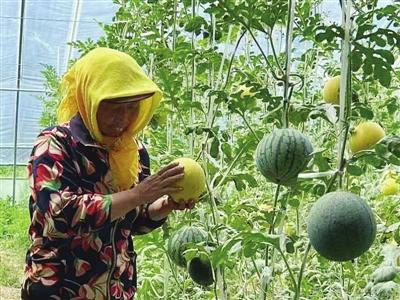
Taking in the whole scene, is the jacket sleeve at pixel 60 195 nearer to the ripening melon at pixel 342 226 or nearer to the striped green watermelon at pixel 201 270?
the striped green watermelon at pixel 201 270

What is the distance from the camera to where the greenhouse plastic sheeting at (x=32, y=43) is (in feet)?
31.9

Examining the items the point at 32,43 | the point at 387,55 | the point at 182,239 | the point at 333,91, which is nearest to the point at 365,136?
the point at 333,91

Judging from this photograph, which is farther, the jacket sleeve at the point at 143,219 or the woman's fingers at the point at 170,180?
the jacket sleeve at the point at 143,219

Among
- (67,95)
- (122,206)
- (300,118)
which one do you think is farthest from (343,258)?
(67,95)

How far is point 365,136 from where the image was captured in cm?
186

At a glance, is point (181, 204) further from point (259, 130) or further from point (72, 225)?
point (259, 130)

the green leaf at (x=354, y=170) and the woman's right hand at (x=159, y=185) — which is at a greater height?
the green leaf at (x=354, y=170)

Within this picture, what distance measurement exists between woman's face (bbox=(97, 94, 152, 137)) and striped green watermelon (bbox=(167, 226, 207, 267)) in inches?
17.1

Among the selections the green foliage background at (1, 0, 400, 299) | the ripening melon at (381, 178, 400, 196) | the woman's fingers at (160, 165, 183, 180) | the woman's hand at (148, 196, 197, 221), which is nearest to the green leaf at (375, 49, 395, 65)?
the green foliage background at (1, 0, 400, 299)

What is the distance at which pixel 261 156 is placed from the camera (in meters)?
1.81

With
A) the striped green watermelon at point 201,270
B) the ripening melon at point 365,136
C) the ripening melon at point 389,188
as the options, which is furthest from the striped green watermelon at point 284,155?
the ripening melon at point 389,188

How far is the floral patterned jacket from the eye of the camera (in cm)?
205

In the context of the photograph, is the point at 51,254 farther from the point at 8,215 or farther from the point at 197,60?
the point at 8,215

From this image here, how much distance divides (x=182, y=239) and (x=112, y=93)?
59 centimetres
